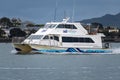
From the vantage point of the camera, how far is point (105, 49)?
2958 inches

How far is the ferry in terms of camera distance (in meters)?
71.8

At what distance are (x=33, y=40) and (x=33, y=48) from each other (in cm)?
A: 127

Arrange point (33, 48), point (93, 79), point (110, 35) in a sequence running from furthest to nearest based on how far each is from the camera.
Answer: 1. point (110, 35)
2. point (33, 48)
3. point (93, 79)

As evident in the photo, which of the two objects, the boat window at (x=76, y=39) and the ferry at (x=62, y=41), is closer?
the ferry at (x=62, y=41)

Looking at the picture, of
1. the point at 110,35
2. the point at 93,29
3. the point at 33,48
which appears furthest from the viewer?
the point at 110,35

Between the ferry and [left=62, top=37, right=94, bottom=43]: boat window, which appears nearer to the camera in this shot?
the ferry

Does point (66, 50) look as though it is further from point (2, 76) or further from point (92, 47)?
point (2, 76)

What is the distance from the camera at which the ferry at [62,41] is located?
7175 centimetres

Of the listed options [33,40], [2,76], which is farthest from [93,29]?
[2,76]

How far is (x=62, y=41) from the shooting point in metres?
72.4

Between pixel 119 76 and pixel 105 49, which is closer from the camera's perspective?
pixel 119 76

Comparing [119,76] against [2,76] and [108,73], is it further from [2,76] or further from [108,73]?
[2,76]

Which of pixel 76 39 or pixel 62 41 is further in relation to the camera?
pixel 76 39

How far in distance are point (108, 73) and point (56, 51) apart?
25.4 metres
